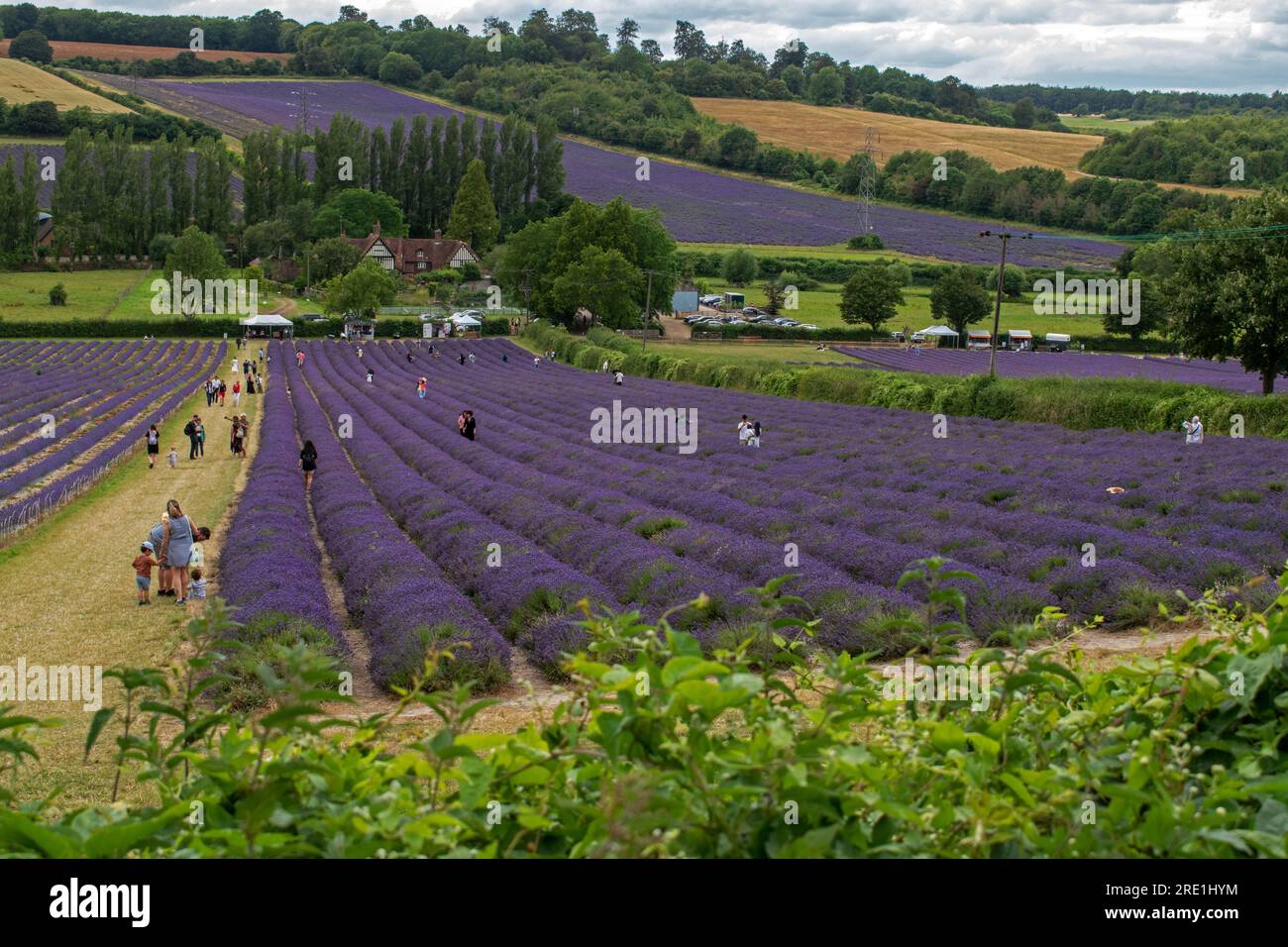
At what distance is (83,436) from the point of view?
3180 cm

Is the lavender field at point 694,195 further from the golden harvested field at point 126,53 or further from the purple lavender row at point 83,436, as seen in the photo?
the purple lavender row at point 83,436

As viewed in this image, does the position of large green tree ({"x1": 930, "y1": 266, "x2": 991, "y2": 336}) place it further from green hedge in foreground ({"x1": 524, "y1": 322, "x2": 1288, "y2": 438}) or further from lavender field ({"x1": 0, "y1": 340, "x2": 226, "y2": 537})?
lavender field ({"x1": 0, "y1": 340, "x2": 226, "y2": 537})

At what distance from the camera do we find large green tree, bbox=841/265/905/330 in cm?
8500

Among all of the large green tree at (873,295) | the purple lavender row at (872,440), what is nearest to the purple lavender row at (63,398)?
the purple lavender row at (872,440)

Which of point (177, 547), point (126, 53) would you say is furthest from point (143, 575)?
point (126, 53)

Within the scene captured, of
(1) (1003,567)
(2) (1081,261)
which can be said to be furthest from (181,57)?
(1) (1003,567)

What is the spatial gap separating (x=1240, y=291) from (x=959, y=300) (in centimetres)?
4690

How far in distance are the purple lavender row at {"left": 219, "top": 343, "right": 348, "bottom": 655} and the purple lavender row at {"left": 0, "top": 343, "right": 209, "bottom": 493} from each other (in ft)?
13.8

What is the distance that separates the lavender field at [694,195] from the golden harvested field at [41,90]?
9.80 meters

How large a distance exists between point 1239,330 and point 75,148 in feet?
293

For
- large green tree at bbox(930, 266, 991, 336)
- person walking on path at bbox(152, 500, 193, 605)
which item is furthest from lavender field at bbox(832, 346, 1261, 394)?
person walking on path at bbox(152, 500, 193, 605)

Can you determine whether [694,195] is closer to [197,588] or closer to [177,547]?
[177,547]

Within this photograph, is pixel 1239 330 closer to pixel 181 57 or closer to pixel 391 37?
pixel 181 57
